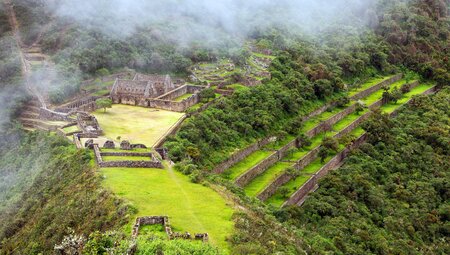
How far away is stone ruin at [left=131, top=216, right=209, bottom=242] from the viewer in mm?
30747

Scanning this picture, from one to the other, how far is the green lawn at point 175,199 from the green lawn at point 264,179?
10.7 m

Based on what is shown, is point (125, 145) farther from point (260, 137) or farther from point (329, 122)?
point (329, 122)

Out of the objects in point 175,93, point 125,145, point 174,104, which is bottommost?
point 175,93

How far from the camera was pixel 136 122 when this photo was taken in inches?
2340

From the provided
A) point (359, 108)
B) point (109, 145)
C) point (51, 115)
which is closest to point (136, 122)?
point (51, 115)

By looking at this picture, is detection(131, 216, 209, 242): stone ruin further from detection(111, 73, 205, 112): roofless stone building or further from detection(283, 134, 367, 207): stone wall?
detection(111, 73, 205, 112): roofless stone building

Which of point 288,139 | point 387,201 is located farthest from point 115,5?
point 387,201

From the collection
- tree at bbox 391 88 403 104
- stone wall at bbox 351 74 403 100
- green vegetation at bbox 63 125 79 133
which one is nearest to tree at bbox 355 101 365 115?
stone wall at bbox 351 74 403 100

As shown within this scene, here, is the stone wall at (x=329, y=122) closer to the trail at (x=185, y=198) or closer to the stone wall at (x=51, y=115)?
the stone wall at (x=51, y=115)

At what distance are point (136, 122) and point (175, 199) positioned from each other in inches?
903

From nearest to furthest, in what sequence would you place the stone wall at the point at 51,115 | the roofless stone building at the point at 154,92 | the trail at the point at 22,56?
the stone wall at the point at 51,115 < the roofless stone building at the point at 154,92 < the trail at the point at 22,56

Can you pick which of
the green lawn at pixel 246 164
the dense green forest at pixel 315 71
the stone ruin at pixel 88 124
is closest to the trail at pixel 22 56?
the stone ruin at pixel 88 124

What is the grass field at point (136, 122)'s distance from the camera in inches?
2121

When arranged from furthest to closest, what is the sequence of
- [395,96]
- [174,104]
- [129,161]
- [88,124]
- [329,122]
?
[395,96] → [329,122] → [174,104] → [88,124] → [129,161]
